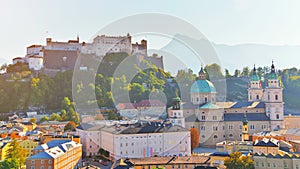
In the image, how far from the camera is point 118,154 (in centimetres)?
2633

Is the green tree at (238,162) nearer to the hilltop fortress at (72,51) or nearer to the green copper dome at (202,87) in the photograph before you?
the green copper dome at (202,87)

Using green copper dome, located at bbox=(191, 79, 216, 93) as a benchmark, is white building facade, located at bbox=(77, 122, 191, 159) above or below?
below

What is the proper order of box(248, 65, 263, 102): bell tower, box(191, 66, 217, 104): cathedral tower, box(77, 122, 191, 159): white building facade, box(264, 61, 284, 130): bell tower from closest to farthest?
box(77, 122, 191, 159): white building facade < box(264, 61, 284, 130): bell tower < box(191, 66, 217, 104): cathedral tower < box(248, 65, 263, 102): bell tower

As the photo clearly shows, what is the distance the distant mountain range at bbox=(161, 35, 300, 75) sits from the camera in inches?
1698

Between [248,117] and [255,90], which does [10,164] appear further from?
[255,90]

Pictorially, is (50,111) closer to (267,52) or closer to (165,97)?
(165,97)

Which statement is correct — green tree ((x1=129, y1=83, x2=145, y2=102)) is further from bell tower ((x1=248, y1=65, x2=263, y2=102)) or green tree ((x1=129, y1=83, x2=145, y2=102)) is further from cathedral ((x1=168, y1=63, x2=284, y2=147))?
bell tower ((x1=248, y1=65, x2=263, y2=102))

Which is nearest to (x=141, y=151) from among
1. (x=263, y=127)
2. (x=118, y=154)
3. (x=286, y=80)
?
(x=118, y=154)

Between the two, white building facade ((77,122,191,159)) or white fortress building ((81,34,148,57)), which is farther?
white fortress building ((81,34,148,57))

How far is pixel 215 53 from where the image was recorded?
5797 centimetres

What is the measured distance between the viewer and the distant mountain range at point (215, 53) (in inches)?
1698

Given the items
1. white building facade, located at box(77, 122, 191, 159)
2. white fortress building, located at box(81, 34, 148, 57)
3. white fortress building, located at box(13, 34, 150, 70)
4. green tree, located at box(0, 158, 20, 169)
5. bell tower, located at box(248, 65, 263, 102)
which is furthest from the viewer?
white fortress building, located at box(81, 34, 148, 57)

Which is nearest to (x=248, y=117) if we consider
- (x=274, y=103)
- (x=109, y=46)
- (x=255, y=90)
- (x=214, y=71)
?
(x=274, y=103)

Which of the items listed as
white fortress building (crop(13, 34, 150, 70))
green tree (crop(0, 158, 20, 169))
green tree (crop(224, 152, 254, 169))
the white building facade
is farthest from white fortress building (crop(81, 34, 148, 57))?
green tree (crop(224, 152, 254, 169))
